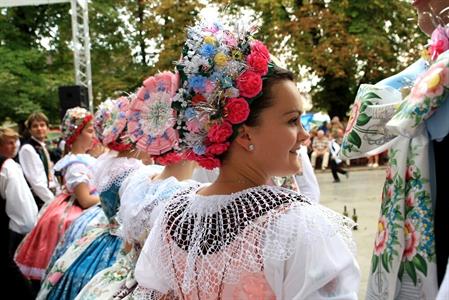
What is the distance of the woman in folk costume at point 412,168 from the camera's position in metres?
1.23

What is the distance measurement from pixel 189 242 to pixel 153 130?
119 centimetres

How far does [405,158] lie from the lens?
136 centimetres

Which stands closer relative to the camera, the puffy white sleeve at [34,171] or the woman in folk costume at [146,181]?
the woman in folk costume at [146,181]

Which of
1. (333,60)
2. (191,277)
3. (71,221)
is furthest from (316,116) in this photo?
(191,277)

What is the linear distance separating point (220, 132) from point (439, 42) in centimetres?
58

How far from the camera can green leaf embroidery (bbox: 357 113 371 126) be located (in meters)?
1.45

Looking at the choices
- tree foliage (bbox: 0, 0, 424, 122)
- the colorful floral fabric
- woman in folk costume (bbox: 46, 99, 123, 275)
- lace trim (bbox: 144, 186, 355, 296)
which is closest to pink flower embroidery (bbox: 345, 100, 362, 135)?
the colorful floral fabric

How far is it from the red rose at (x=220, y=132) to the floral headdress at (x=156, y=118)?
3.39 ft

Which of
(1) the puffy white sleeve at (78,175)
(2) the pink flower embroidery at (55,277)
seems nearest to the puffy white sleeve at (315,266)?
(2) the pink flower embroidery at (55,277)

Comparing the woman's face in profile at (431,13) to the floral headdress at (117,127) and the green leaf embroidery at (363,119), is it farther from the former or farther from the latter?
the floral headdress at (117,127)

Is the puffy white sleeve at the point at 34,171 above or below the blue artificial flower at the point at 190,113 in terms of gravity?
below

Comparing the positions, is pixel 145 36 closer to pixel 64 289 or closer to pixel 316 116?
pixel 316 116

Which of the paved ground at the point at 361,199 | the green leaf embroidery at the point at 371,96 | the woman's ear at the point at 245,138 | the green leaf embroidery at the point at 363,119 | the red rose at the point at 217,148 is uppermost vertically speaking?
the green leaf embroidery at the point at 371,96

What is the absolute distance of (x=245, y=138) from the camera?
4.99 ft
